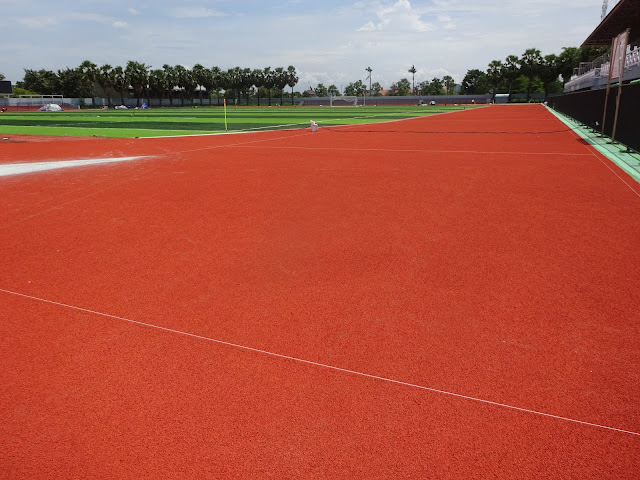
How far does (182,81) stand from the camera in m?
132

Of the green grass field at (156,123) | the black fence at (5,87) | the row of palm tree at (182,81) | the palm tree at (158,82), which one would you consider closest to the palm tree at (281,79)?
the row of palm tree at (182,81)

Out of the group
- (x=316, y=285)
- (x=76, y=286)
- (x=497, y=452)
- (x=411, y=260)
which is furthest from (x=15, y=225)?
(x=497, y=452)

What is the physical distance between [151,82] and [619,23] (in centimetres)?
11466

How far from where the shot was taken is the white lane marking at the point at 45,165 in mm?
14273

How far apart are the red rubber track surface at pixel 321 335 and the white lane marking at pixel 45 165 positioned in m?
5.07

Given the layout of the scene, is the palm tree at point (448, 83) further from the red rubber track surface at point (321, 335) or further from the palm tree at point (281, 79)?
the red rubber track surface at point (321, 335)

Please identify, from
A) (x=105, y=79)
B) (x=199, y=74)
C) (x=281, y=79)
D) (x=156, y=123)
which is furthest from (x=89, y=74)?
(x=156, y=123)

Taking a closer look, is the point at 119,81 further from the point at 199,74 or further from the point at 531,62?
the point at 531,62

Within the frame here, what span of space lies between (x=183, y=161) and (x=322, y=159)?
4.69m

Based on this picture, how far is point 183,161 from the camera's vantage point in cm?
1583

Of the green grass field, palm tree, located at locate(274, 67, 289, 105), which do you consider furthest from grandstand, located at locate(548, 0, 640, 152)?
palm tree, located at locate(274, 67, 289, 105)

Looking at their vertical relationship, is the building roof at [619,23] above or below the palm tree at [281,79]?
below

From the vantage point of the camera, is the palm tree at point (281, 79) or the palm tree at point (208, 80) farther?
the palm tree at point (281, 79)

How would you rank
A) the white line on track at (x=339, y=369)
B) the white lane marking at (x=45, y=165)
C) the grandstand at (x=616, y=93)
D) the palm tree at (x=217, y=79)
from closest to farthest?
the white line on track at (x=339, y=369) < the white lane marking at (x=45, y=165) < the grandstand at (x=616, y=93) < the palm tree at (x=217, y=79)
